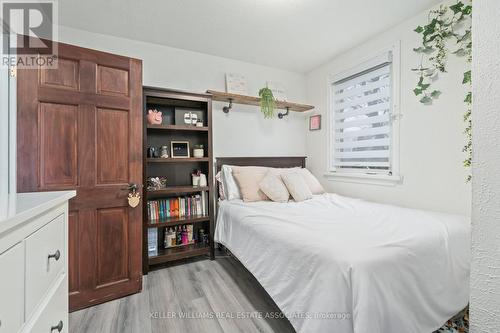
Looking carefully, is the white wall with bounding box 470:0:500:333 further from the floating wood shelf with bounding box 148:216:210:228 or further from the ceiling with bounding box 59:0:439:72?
the floating wood shelf with bounding box 148:216:210:228

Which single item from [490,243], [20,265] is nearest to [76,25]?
[20,265]

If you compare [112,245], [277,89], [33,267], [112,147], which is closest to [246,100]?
[277,89]

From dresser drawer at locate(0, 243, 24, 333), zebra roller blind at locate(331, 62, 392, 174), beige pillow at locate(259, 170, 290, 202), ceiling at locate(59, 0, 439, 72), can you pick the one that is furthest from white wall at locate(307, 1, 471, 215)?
dresser drawer at locate(0, 243, 24, 333)

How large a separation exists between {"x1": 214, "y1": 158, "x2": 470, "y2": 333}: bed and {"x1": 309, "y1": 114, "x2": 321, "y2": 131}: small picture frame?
1751 mm

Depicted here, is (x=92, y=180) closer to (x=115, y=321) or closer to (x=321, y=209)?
(x=115, y=321)

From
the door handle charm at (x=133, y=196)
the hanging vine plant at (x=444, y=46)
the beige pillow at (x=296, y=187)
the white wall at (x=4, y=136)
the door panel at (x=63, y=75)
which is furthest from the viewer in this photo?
the beige pillow at (x=296, y=187)

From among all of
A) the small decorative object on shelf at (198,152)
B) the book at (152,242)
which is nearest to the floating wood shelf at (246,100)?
the small decorative object on shelf at (198,152)

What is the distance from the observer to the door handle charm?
1915 millimetres

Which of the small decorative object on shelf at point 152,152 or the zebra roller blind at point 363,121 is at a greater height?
the zebra roller blind at point 363,121

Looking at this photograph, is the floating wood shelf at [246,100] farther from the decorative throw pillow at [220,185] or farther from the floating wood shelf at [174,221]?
the floating wood shelf at [174,221]

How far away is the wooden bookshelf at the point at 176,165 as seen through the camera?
7.68 feet

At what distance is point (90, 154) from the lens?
1779mm

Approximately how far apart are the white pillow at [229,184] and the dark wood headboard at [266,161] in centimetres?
15

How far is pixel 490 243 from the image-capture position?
1.55 ft
